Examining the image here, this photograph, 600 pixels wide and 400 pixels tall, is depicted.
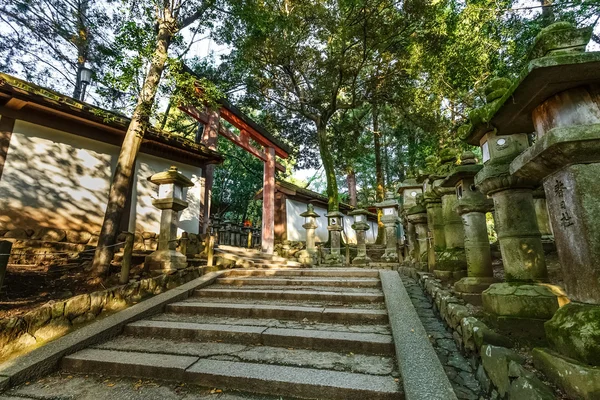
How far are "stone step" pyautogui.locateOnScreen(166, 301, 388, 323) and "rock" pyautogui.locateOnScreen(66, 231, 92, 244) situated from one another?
482 cm

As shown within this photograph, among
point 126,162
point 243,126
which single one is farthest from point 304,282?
point 243,126

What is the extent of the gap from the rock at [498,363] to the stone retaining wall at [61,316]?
485cm

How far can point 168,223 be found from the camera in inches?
249

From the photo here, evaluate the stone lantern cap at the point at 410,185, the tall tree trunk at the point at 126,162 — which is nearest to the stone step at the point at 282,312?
the tall tree trunk at the point at 126,162

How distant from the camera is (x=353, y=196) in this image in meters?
20.8

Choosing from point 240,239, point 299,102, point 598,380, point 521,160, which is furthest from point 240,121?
point 598,380

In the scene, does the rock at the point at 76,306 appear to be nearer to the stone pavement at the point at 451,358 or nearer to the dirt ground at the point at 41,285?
the dirt ground at the point at 41,285

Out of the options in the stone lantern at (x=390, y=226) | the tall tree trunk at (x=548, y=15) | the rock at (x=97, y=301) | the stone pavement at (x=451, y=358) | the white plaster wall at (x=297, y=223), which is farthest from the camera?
the white plaster wall at (x=297, y=223)

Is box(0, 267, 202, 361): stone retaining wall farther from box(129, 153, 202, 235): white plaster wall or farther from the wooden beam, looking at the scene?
the wooden beam

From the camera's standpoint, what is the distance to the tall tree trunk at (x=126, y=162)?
5.32 metres

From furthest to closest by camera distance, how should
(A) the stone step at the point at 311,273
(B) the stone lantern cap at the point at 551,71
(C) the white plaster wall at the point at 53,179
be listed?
1. (C) the white plaster wall at the point at 53,179
2. (A) the stone step at the point at 311,273
3. (B) the stone lantern cap at the point at 551,71

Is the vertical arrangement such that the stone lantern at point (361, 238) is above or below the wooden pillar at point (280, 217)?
below

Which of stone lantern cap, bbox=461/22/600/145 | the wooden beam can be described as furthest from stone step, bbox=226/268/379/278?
the wooden beam

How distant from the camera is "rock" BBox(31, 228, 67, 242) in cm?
694
